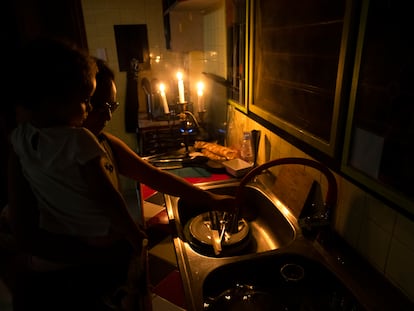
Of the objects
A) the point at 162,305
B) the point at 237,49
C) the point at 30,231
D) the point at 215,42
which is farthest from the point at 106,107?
the point at 215,42

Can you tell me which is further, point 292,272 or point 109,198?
point 292,272

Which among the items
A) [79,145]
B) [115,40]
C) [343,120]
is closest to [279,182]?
[343,120]

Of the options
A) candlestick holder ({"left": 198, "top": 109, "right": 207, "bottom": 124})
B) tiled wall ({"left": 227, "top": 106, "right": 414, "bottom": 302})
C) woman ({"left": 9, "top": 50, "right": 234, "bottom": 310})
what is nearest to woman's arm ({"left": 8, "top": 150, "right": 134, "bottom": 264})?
woman ({"left": 9, "top": 50, "right": 234, "bottom": 310})

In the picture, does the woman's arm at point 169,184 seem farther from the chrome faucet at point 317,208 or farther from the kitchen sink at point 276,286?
the kitchen sink at point 276,286

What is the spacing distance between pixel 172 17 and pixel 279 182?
1.76 m

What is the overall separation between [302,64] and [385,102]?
0.40 meters

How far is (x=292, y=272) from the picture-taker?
2.58ft

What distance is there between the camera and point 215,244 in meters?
0.95

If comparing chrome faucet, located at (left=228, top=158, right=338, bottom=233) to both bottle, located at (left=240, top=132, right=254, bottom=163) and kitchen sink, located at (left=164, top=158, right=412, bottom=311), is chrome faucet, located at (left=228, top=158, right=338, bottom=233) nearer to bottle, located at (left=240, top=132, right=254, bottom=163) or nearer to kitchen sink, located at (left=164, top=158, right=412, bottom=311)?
kitchen sink, located at (left=164, top=158, right=412, bottom=311)

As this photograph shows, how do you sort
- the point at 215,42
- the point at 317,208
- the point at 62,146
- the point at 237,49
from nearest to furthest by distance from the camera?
the point at 62,146, the point at 317,208, the point at 237,49, the point at 215,42

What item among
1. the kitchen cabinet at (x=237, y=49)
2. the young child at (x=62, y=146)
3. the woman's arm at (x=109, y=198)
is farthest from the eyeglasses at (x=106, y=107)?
the kitchen cabinet at (x=237, y=49)

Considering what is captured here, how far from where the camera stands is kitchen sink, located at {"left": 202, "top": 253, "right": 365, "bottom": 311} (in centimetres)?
74

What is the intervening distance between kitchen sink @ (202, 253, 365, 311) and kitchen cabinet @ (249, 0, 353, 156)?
337mm

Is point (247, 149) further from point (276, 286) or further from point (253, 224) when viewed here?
point (276, 286)
